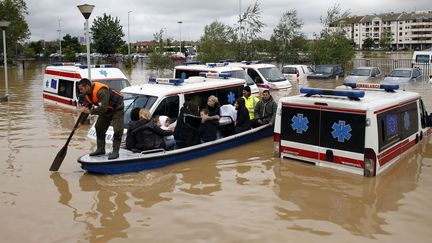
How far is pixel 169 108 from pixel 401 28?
15895cm

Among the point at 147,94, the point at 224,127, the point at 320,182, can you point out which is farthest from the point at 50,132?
the point at 320,182

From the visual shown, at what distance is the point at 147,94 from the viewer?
11219mm

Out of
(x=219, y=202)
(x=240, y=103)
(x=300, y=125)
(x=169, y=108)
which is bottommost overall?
(x=219, y=202)

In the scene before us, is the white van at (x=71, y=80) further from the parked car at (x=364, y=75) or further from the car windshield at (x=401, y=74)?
the car windshield at (x=401, y=74)

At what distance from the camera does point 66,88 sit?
729 inches

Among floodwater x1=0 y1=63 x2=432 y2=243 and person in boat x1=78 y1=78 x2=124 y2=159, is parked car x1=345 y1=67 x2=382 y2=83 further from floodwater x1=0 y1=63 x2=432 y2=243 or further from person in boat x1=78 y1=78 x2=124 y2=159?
person in boat x1=78 y1=78 x2=124 y2=159

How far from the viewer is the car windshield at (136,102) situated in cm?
1097

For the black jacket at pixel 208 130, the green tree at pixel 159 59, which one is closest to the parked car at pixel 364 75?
the green tree at pixel 159 59

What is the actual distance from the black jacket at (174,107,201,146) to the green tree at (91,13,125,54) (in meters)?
57.4

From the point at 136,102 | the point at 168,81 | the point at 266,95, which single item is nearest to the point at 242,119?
the point at 266,95

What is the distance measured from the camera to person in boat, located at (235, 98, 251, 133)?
11.7 m

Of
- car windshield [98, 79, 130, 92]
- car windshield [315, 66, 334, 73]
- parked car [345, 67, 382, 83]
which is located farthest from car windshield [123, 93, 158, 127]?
car windshield [315, 66, 334, 73]

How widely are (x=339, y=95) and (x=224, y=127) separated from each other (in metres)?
3.68

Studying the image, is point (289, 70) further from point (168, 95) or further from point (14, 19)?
point (14, 19)
